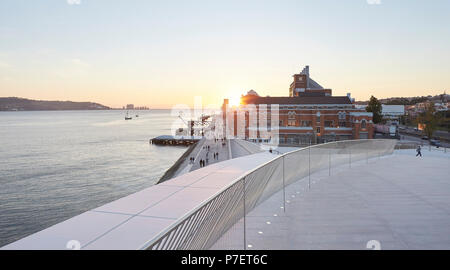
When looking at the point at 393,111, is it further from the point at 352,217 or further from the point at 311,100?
the point at 352,217

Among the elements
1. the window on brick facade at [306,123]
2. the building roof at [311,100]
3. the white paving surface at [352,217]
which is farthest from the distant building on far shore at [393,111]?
the white paving surface at [352,217]

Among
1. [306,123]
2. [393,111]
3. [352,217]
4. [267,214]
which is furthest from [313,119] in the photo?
[393,111]

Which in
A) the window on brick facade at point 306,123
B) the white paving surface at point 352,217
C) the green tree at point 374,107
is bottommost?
the white paving surface at point 352,217

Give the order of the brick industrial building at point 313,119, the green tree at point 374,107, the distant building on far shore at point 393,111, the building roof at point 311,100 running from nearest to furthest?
1. the brick industrial building at point 313,119
2. the building roof at point 311,100
3. the green tree at point 374,107
4. the distant building on far shore at point 393,111

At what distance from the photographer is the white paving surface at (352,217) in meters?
5.45

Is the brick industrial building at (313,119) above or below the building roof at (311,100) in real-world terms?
below

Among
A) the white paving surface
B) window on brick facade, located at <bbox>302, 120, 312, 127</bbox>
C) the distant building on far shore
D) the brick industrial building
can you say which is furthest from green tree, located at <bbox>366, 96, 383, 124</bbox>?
the white paving surface

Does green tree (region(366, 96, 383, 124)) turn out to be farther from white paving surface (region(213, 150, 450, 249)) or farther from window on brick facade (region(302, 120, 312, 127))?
white paving surface (region(213, 150, 450, 249))

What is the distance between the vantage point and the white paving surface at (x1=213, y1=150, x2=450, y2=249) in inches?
214

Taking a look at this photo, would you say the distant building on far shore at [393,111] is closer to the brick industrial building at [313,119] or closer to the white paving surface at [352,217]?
the brick industrial building at [313,119]

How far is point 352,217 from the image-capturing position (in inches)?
266

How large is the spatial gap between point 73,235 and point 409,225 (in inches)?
257

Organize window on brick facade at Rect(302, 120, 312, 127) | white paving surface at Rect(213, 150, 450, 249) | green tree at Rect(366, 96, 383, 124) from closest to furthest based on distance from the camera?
white paving surface at Rect(213, 150, 450, 249) → window on brick facade at Rect(302, 120, 312, 127) → green tree at Rect(366, 96, 383, 124)

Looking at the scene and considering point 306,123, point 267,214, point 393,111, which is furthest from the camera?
point 393,111
